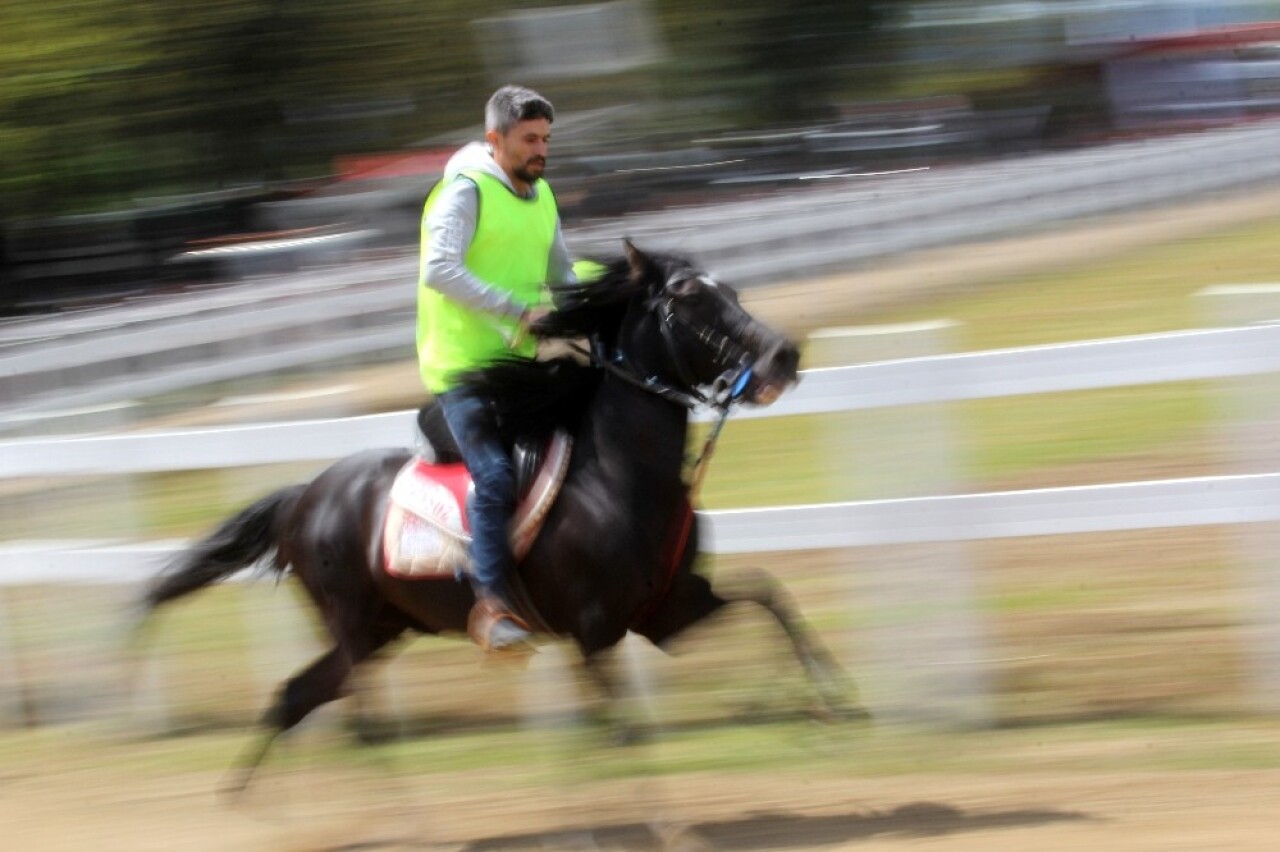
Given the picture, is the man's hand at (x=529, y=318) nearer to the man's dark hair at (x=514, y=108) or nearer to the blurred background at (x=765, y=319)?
the man's dark hair at (x=514, y=108)

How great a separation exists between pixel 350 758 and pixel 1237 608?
3462mm

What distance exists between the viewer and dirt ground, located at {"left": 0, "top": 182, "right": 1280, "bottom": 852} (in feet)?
17.9

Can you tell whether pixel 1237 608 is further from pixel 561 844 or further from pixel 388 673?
pixel 388 673

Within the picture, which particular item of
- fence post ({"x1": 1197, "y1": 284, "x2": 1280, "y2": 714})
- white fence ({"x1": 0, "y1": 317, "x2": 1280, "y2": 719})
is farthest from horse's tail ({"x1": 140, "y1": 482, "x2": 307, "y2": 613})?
fence post ({"x1": 1197, "y1": 284, "x2": 1280, "y2": 714})

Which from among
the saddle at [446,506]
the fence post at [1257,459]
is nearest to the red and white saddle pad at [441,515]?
the saddle at [446,506]

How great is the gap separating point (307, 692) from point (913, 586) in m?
2.23

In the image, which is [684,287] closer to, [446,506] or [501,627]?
[446,506]

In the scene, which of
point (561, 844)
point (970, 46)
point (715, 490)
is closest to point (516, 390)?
point (561, 844)

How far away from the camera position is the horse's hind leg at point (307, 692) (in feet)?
20.8

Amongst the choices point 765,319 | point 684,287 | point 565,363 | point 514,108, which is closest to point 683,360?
point 684,287

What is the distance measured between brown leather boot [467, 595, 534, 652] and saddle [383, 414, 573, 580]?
17cm

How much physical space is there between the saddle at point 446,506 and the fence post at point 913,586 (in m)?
1.38

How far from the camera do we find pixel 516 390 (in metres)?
5.82

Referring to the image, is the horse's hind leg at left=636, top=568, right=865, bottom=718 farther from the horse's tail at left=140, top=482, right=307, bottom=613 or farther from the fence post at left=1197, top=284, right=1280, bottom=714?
→ the horse's tail at left=140, top=482, right=307, bottom=613
